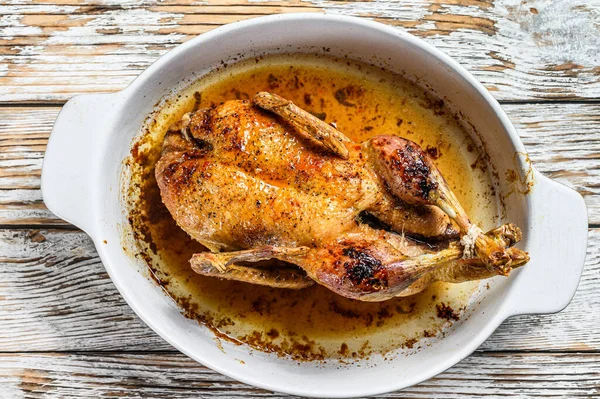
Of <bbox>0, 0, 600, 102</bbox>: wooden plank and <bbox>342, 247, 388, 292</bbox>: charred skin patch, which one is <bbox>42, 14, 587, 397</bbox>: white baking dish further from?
<bbox>342, 247, 388, 292</bbox>: charred skin patch

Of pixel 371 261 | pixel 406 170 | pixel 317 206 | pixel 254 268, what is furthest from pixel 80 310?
pixel 406 170

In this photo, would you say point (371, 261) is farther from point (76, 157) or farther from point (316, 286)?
point (76, 157)

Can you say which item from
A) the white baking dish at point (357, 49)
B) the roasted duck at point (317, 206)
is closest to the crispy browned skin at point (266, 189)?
the roasted duck at point (317, 206)

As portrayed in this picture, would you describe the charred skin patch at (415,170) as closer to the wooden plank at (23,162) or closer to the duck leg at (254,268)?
the duck leg at (254,268)

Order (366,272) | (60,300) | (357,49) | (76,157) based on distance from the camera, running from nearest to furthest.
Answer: (366,272), (76,157), (357,49), (60,300)

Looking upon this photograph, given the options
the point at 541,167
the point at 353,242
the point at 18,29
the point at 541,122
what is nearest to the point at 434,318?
the point at 353,242

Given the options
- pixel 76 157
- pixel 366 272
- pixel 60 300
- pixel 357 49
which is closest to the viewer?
pixel 366 272

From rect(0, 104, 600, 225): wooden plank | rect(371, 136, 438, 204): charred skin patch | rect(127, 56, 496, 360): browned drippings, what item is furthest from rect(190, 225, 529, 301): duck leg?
rect(0, 104, 600, 225): wooden plank
